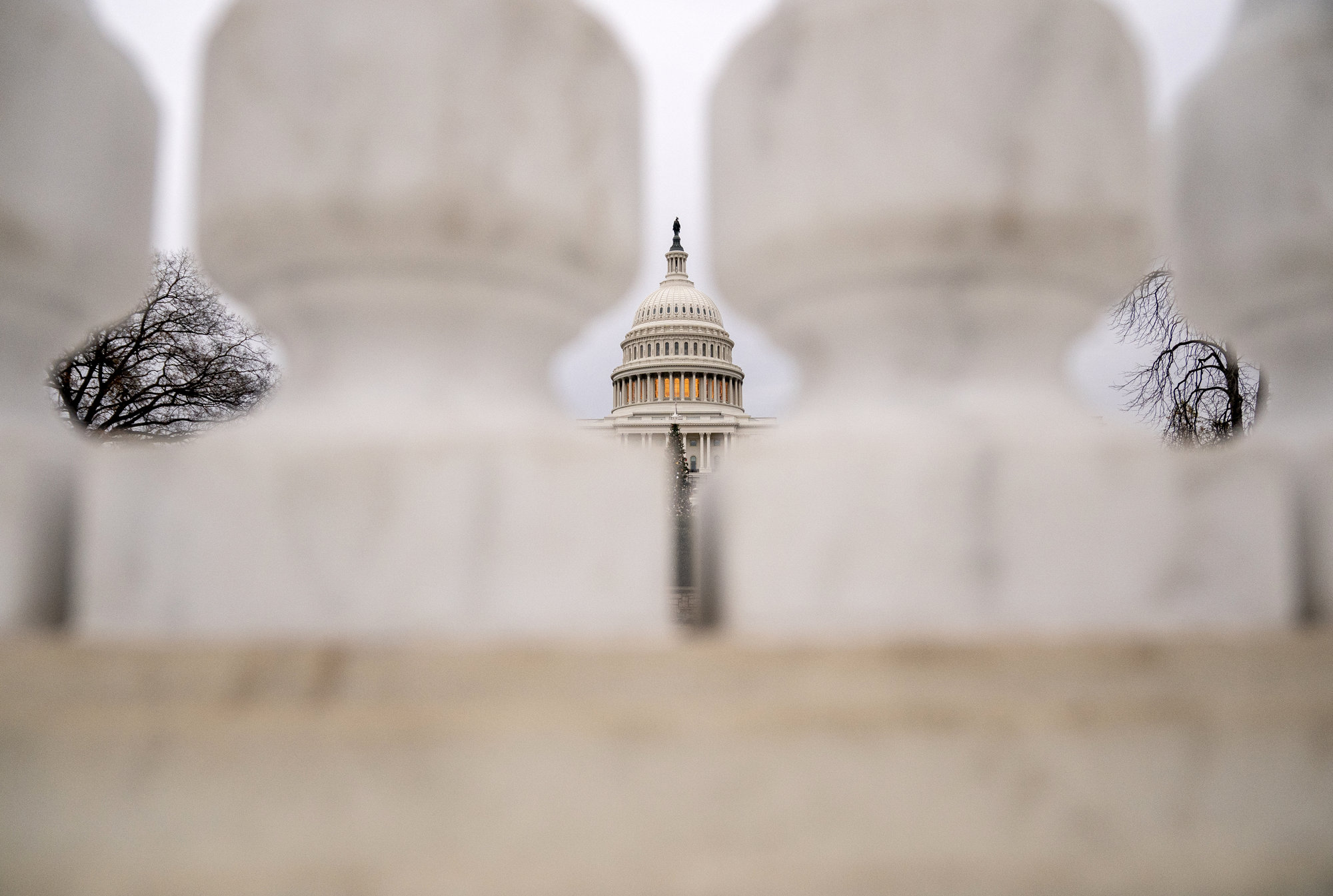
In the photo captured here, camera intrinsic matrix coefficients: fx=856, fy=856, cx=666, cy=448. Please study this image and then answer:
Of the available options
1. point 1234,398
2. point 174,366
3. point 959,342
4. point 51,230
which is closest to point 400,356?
point 51,230

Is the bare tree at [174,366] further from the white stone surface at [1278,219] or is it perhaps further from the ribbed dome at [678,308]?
the ribbed dome at [678,308]

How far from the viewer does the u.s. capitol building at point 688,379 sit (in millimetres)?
47344

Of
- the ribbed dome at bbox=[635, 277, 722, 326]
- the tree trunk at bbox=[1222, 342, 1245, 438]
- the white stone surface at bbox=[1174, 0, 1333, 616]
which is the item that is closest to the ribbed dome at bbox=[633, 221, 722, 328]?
the ribbed dome at bbox=[635, 277, 722, 326]

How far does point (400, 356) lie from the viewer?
3.22ft

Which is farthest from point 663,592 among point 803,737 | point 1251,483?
point 1251,483

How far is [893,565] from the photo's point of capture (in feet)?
2.92

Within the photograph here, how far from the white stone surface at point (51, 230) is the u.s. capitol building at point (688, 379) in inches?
1759

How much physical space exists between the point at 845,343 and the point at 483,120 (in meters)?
0.49

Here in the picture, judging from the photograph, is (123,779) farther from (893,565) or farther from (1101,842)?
(1101,842)

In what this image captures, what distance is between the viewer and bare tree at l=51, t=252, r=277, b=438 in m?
11.1

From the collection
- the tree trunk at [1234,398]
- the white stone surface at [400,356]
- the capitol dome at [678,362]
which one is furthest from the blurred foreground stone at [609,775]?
the capitol dome at [678,362]

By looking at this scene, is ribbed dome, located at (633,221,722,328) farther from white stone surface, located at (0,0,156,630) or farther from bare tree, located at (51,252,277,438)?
white stone surface, located at (0,0,156,630)

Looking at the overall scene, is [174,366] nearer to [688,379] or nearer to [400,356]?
[400,356]

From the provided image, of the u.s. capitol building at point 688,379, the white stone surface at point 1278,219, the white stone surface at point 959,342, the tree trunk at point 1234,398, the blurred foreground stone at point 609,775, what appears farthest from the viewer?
the u.s. capitol building at point 688,379
